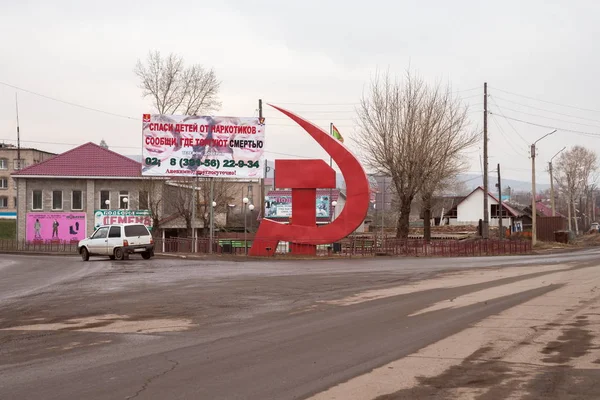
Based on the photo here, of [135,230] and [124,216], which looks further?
[124,216]

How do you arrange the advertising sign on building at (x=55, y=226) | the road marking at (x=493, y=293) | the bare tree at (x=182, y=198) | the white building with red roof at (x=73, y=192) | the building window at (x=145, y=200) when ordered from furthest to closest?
the white building with red roof at (x=73, y=192) < the advertising sign on building at (x=55, y=226) < the building window at (x=145, y=200) < the bare tree at (x=182, y=198) < the road marking at (x=493, y=293)

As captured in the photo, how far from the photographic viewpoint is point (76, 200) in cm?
5794

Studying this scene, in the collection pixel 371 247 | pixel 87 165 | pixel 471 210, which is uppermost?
pixel 87 165

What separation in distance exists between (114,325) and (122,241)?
2188cm

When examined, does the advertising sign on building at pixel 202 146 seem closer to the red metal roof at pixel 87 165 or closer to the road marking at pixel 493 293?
the red metal roof at pixel 87 165

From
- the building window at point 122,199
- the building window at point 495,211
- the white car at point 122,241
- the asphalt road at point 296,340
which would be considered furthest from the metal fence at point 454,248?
the building window at point 495,211

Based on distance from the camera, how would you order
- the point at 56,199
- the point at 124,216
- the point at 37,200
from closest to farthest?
the point at 124,216 < the point at 37,200 < the point at 56,199

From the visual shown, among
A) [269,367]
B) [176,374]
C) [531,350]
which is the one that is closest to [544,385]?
[531,350]

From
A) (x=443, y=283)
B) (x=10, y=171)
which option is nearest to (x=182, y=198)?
(x=443, y=283)

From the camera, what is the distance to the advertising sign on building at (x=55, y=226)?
5678 cm

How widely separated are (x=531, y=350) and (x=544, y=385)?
1.86 metres

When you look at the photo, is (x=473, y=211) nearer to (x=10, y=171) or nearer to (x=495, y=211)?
(x=495, y=211)

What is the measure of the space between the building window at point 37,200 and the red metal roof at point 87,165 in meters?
1.61

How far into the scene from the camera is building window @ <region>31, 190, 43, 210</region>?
57438 millimetres
